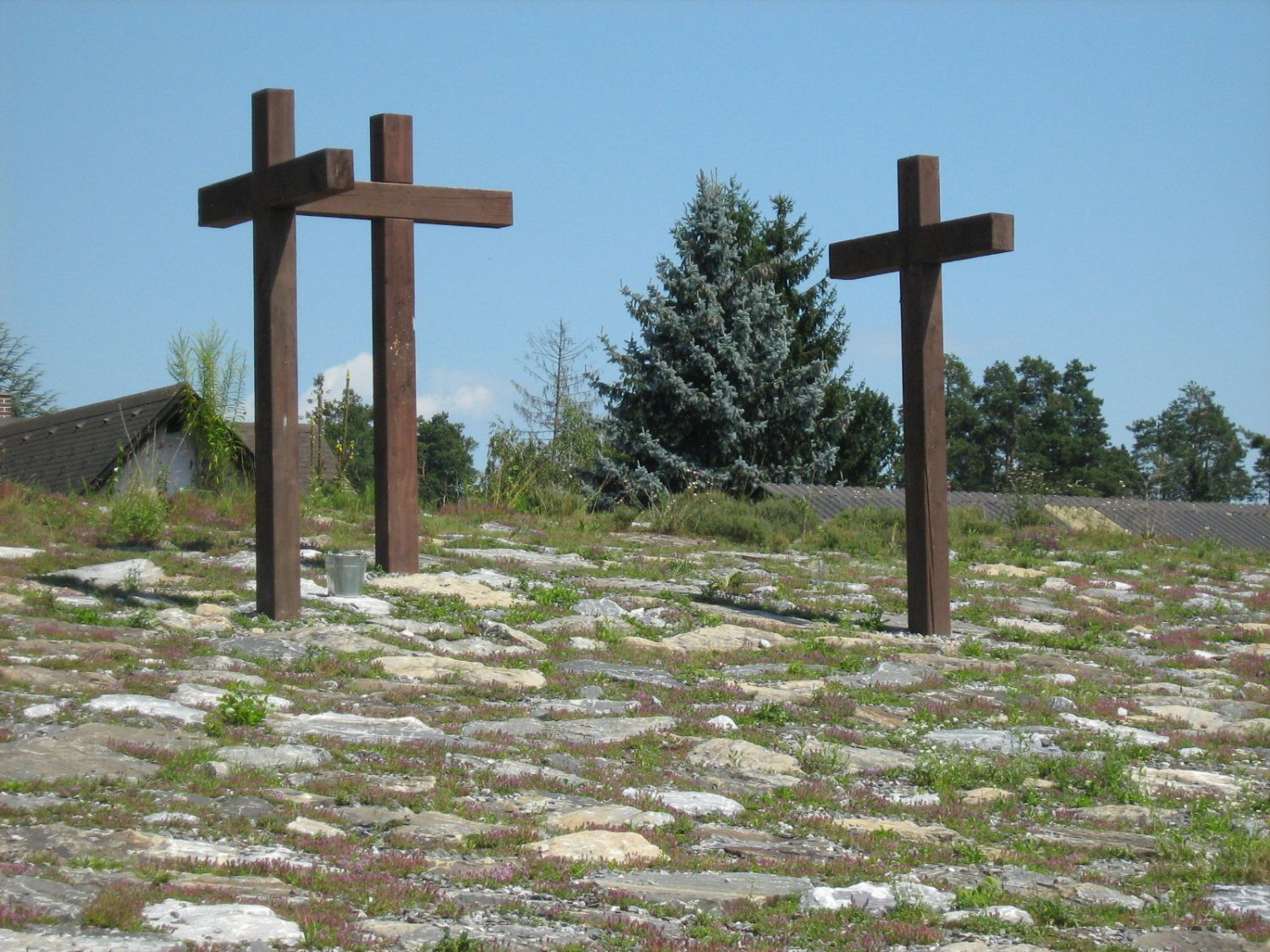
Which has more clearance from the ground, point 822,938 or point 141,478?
point 141,478

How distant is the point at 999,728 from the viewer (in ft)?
24.9

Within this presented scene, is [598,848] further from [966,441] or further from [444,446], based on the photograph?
[966,441]

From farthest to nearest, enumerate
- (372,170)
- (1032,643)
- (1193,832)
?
(372,170) → (1032,643) → (1193,832)

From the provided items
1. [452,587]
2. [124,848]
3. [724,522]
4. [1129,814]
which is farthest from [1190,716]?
[724,522]

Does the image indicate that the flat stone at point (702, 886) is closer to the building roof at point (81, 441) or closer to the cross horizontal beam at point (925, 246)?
the cross horizontal beam at point (925, 246)

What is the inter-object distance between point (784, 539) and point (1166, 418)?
246 feet

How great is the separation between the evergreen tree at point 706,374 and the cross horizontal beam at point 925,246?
2236cm

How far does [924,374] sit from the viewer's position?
11.0 metres

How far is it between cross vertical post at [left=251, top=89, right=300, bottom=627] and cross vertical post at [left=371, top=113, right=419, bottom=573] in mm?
1475

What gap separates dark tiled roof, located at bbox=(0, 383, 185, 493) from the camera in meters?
25.8

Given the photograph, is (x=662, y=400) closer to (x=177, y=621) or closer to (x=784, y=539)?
(x=784, y=539)

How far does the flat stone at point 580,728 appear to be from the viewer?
22.1ft

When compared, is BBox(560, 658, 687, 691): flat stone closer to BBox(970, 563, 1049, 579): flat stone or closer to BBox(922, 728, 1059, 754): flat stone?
BBox(922, 728, 1059, 754): flat stone

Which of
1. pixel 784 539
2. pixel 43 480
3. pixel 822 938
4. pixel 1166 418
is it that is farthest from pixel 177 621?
pixel 1166 418
